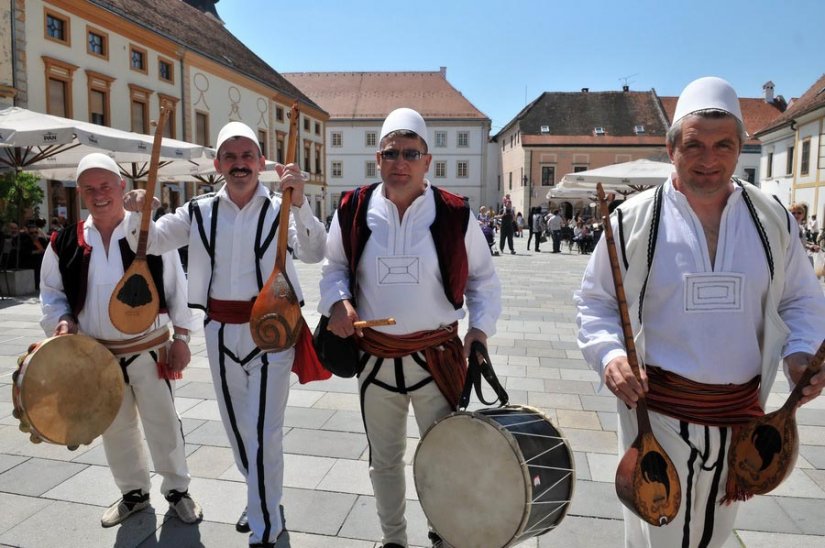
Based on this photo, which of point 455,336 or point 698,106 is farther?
point 455,336

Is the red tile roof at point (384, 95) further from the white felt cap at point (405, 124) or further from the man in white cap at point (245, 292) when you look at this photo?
the white felt cap at point (405, 124)

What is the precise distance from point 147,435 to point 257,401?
71 cm

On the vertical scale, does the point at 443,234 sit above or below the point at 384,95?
below

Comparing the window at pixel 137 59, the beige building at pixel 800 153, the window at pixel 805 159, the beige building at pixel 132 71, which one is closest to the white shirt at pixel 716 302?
the beige building at pixel 132 71

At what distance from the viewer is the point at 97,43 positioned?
69.0 feet

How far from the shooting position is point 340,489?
344 cm

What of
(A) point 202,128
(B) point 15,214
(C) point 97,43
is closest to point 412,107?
(A) point 202,128

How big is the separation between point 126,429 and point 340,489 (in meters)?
1.17

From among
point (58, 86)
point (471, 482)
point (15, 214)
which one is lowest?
point (471, 482)

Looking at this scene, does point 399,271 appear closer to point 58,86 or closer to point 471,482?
point 471,482

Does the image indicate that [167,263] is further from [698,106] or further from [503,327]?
[503,327]

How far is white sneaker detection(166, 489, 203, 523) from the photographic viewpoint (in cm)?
306

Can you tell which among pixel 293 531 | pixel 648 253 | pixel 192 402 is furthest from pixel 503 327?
pixel 648 253

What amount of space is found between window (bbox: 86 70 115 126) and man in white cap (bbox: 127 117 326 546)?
20639mm
